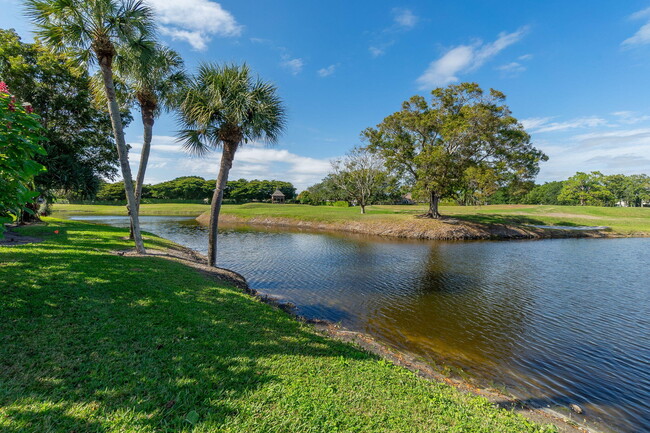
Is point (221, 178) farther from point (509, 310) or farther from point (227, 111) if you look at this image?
point (509, 310)

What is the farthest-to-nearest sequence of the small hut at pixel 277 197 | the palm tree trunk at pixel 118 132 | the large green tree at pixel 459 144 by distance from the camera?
the small hut at pixel 277 197
the large green tree at pixel 459 144
the palm tree trunk at pixel 118 132

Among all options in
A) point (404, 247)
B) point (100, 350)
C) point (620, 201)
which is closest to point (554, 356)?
point (100, 350)

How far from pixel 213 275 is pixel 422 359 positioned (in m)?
8.33

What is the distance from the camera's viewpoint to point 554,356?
22.3ft

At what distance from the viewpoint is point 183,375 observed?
3.93 m

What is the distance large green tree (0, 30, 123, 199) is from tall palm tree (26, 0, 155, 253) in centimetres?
660

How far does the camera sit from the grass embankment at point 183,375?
3123 mm

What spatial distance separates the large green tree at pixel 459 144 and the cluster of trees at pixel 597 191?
4703cm

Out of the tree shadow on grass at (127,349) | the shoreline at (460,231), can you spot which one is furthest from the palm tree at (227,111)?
the shoreline at (460,231)

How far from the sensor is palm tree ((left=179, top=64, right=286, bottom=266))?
10.9m

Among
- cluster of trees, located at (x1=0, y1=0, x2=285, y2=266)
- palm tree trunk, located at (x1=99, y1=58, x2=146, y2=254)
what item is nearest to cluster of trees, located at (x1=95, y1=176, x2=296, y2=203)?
cluster of trees, located at (x1=0, y1=0, x2=285, y2=266)

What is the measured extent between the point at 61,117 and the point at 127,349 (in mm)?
20685

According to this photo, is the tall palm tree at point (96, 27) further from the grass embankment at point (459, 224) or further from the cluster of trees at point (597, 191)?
the cluster of trees at point (597, 191)

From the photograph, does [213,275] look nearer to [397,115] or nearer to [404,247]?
[404,247]
